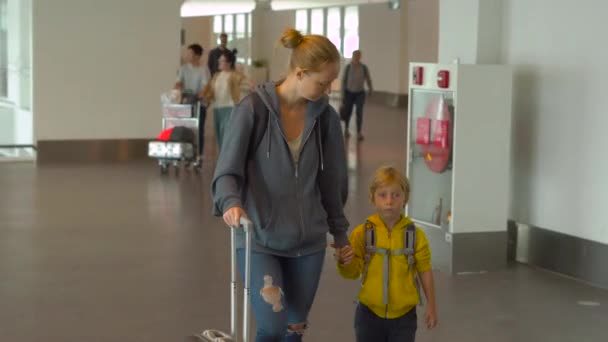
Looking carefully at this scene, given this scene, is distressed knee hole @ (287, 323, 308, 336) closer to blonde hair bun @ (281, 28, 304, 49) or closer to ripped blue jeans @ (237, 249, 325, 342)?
ripped blue jeans @ (237, 249, 325, 342)

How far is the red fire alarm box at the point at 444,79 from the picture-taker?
787cm

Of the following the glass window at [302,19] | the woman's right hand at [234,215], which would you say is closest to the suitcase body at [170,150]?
the woman's right hand at [234,215]

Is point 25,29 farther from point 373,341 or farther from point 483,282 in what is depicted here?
point 373,341

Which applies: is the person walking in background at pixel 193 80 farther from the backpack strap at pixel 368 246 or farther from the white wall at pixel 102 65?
the backpack strap at pixel 368 246

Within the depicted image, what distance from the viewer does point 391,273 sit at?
448 cm

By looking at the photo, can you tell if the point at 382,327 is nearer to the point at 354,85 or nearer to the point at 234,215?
the point at 234,215

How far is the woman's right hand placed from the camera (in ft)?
12.7

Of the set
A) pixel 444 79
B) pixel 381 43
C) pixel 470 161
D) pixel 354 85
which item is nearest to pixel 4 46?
pixel 354 85

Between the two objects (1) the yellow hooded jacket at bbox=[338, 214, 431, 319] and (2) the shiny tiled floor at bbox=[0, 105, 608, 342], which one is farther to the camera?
(2) the shiny tiled floor at bbox=[0, 105, 608, 342]

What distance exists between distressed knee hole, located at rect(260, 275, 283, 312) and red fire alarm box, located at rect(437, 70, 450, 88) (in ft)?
13.5

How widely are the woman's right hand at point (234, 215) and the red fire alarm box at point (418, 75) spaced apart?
4.56 m

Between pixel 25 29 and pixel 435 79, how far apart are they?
9.17 metres

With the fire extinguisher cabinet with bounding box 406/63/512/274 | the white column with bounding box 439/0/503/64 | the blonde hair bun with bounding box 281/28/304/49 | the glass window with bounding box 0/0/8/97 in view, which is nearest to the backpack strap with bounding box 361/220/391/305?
the blonde hair bun with bounding box 281/28/304/49

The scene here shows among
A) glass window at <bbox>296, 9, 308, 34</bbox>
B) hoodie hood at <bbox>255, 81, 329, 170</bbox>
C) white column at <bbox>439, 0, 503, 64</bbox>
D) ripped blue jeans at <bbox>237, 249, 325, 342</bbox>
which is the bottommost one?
ripped blue jeans at <bbox>237, 249, 325, 342</bbox>
